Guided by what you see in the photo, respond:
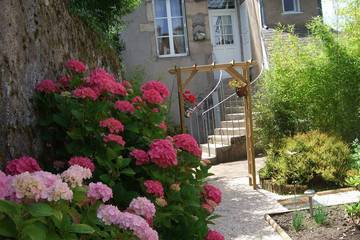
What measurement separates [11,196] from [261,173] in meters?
6.48

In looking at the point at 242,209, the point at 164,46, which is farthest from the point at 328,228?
the point at 164,46

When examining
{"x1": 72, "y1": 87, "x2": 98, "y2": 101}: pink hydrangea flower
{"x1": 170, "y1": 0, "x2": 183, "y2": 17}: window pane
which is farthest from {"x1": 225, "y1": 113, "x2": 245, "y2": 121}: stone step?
{"x1": 72, "y1": 87, "x2": 98, "y2": 101}: pink hydrangea flower

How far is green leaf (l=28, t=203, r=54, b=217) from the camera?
1526 mm

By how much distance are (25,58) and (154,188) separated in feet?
3.86

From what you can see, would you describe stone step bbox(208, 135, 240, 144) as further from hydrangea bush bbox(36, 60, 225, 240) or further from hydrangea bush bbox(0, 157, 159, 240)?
hydrangea bush bbox(0, 157, 159, 240)

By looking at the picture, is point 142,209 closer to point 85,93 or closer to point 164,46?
point 85,93

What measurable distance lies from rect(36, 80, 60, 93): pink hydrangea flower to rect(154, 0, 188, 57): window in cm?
1033

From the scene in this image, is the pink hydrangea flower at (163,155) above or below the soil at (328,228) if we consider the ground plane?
above

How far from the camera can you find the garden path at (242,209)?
5.06 metres

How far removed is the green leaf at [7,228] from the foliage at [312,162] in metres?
5.91

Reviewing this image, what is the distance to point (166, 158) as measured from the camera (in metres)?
2.47

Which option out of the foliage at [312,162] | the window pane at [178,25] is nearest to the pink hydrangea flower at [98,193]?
the foliage at [312,162]

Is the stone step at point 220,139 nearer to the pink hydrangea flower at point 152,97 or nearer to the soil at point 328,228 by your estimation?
the soil at point 328,228

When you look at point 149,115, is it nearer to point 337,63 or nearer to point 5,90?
point 5,90
